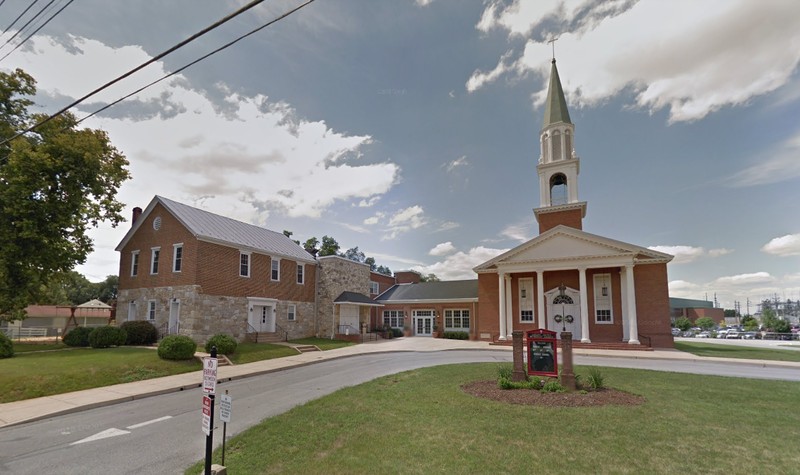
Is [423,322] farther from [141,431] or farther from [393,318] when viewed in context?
[141,431]

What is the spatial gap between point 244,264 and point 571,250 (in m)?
23.8

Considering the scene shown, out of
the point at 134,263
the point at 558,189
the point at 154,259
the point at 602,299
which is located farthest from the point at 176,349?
the point at 558,189

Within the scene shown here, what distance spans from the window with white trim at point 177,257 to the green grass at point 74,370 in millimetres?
6889

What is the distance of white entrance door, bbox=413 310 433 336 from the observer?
40.8m

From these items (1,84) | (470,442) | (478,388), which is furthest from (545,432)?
(1,84)

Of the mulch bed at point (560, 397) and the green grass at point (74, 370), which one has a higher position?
the mulch bed at point (560, 397)

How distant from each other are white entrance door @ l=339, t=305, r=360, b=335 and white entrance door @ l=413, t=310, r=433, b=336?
23.3 feet

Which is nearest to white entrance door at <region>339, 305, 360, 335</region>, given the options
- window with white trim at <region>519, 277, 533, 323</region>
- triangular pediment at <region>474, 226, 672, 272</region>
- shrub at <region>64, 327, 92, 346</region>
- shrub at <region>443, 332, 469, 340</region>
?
shrub at <region>443, 332, 469, 340</region>

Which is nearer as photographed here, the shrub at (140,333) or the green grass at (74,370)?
the green grass at (74,370)

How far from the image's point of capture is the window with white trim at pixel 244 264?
27531mm

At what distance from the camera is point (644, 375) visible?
14.1 metres

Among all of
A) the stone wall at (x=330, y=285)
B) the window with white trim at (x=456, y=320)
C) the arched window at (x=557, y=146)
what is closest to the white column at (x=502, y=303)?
the window with white trim at (x=456, y=320)

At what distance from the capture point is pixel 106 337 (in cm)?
2114

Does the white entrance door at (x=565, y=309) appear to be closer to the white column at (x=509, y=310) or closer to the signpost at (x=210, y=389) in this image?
the white column at (x=509, y=310)
